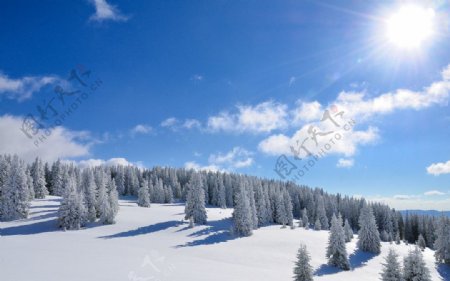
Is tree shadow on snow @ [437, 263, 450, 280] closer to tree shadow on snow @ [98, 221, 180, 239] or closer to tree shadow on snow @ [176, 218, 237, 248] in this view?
tree shadow on snow @ [176, 218, 237, 248]

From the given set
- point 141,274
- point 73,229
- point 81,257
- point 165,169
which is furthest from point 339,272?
point 165,169

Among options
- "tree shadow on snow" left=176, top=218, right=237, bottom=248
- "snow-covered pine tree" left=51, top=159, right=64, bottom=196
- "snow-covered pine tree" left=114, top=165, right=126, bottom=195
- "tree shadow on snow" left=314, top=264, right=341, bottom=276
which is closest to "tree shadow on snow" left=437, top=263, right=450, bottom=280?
"tree shadow on snow" left=314, top=264, right=341, bottom=276

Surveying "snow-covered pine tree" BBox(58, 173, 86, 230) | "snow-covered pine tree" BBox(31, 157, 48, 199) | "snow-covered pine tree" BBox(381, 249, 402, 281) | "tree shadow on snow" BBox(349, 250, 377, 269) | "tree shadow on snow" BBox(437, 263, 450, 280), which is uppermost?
"snow-covered pine tree" BBox(31, 157, 48, 199)

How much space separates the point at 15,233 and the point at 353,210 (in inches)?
4618

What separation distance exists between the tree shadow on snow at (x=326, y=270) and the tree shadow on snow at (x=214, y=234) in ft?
65.0

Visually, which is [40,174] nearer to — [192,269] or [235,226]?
[235,226]

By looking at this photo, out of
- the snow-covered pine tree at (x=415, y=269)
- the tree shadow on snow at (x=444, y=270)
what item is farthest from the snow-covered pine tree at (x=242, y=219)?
the snow-covered pine tree at (x=415, y=269)

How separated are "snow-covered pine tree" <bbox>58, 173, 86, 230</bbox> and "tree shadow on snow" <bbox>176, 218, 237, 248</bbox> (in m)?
21.3

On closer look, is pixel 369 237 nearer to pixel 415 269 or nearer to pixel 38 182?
pixel 415 269

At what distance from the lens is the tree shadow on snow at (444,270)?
59247mm

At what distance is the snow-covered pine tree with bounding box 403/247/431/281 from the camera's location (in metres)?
37.5

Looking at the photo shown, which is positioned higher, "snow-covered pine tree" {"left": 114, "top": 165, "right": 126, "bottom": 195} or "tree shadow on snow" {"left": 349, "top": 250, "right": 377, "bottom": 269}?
"snow-covered pine tree" {"left": 114, "top": 165, "right": 126, "bottom": 195}

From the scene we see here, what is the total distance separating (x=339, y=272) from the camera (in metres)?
50.8

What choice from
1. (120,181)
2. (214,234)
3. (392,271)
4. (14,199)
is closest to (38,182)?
(14,199)
